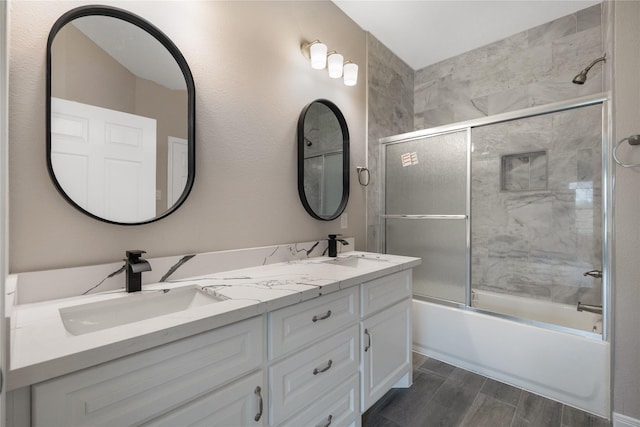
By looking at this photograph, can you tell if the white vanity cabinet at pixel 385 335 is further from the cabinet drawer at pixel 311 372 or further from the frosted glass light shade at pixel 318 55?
the frosted glass light shade at pixel 318 55

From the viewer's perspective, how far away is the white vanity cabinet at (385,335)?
143cm

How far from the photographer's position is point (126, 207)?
3.84 feet

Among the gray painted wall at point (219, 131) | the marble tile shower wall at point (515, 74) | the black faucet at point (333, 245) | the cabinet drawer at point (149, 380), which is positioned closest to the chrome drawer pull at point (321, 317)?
the cabinet drawer at point (149, 380)

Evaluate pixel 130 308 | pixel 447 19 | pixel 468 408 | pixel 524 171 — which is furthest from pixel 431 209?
pixel 130 308

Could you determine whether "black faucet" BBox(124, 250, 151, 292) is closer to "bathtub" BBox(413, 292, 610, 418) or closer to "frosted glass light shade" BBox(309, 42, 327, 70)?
→ "frosted glass light shade" BBox(309, 42, 327, 70)

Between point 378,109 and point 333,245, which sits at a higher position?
point 378,109

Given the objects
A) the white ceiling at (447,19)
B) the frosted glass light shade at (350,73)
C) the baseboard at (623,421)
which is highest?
the white ceiling at (447,19)

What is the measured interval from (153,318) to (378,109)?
235 centimetres

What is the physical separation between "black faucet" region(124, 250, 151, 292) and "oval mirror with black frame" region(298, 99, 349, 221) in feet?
3.28

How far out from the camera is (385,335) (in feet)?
5.16

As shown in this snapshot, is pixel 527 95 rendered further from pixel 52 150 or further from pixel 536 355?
pixel 52 150

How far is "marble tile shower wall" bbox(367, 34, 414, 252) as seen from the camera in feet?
8.20

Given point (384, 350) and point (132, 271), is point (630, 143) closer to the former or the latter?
point (384, 350)

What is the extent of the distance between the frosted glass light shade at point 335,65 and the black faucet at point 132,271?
1640 mm
